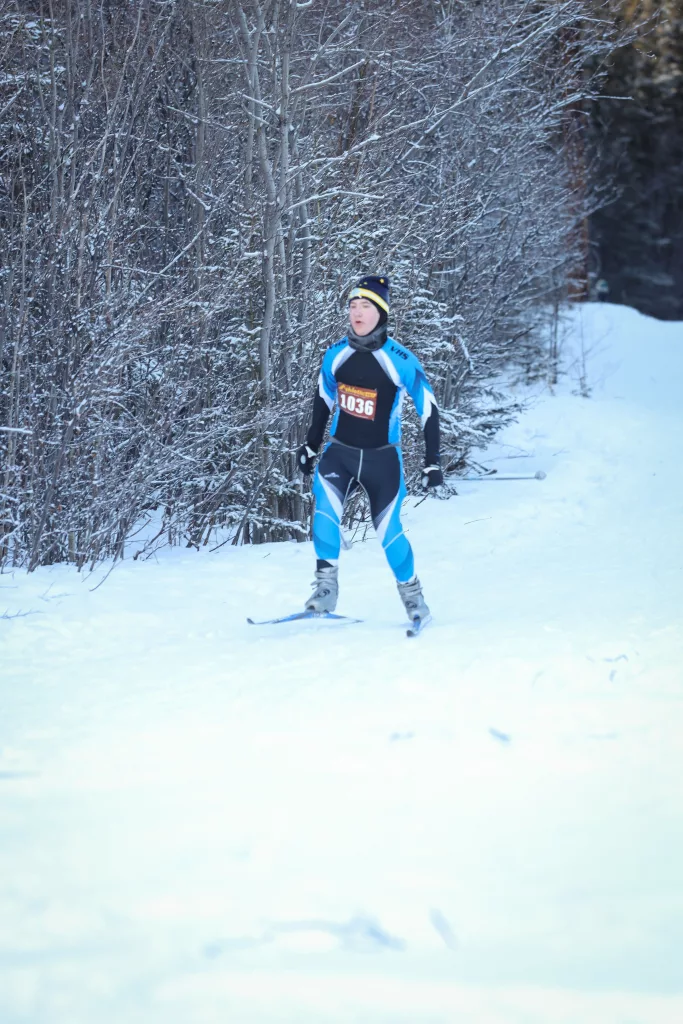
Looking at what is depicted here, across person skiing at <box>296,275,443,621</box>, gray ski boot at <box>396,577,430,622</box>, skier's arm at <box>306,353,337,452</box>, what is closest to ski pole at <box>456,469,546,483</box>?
skier's arm at <box>306,353,337,452</box>

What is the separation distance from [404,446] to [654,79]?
41.8 m

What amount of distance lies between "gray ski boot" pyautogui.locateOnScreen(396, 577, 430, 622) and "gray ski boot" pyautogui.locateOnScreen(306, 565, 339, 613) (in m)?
0.41

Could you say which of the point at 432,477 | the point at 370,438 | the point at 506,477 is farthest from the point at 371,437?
the point at 506,477

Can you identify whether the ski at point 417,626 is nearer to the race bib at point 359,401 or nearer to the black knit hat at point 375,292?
the race bib at point 359,401

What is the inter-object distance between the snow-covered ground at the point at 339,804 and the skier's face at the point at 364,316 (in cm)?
176

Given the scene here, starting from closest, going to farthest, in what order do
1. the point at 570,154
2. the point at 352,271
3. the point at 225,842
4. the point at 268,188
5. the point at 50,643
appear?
the point at 225,842 < the point at 50,643 < the point at 268,188 < the point at 352,271 < the point at 570,154

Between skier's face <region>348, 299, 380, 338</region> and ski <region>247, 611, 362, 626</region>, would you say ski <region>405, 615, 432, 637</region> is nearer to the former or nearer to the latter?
ski <region>247, 611, 362, 626</region>

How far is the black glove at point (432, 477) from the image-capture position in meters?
6.45

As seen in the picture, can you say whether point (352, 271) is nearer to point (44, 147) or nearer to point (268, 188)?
point (268, 188)

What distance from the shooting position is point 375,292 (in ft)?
20.9

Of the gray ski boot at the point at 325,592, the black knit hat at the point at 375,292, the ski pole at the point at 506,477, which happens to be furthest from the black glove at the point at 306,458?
the ski pole at the point at 506,477

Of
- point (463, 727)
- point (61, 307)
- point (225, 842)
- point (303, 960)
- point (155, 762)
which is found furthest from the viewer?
point (61, 307)

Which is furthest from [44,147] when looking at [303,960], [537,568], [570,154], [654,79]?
[654,79]

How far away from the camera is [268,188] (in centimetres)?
931
